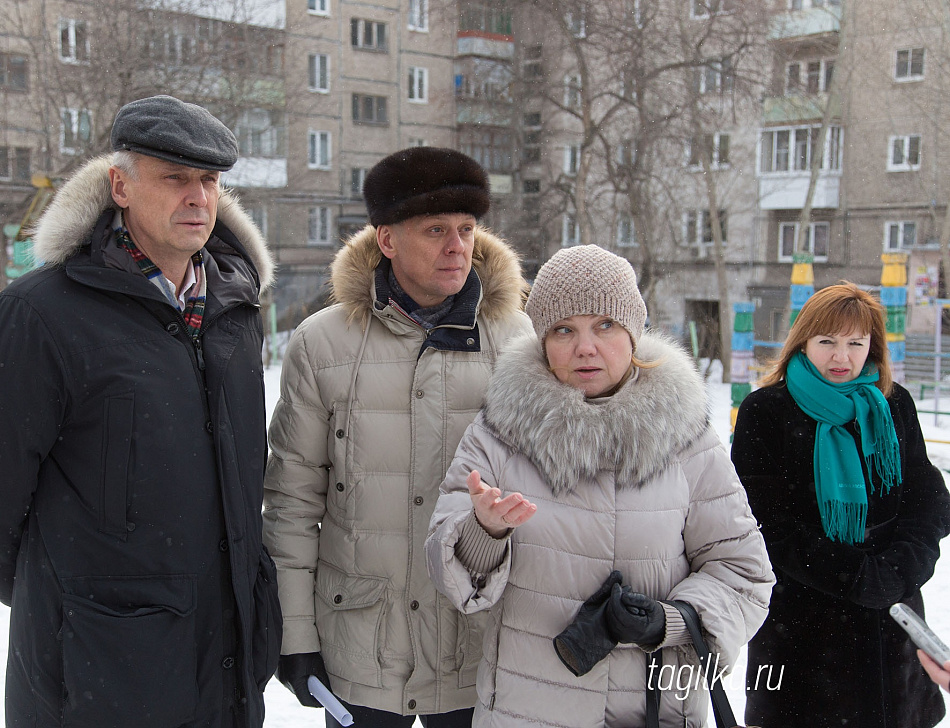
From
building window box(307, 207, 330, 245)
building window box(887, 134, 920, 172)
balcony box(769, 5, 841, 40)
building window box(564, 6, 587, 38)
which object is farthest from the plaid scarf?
building window box(307, 207, 330, 245)

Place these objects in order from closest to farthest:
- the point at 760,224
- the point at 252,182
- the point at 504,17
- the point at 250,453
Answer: the point at 250,453 < the point at 504,17 < the point at 252,182 < the point at 760,224

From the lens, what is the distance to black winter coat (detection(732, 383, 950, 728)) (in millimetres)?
→ 2557

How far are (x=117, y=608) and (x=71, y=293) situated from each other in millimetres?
671

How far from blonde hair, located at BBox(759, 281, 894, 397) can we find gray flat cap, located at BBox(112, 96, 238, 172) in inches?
72.5

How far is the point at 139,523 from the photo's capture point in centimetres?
185

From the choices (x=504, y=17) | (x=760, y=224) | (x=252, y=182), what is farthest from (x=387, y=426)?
(x=760, y=224)

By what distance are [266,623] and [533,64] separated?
19083 mm

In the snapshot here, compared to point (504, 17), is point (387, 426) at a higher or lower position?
lower

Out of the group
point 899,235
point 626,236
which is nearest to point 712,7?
point 626,236

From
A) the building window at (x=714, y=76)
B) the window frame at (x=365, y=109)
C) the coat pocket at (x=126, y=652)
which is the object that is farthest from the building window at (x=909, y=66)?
the coat pocket at (x=126, y=652)

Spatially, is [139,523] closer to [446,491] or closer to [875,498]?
[446,491]

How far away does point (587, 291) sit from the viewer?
189cm

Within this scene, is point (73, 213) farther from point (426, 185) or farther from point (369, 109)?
point (369, 109)

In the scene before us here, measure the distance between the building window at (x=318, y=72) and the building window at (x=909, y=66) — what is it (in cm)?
1665
